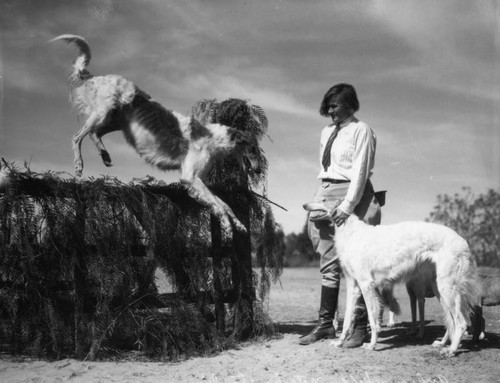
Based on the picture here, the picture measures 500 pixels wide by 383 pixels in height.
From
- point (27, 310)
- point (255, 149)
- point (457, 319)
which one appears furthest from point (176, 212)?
point (457, 319)

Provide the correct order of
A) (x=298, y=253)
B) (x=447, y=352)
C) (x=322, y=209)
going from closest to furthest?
1. (x=447, y=352)
2. (x=322, y=209)
3. (x=298, y=253)

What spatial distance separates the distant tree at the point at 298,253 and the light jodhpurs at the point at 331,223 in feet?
82.9

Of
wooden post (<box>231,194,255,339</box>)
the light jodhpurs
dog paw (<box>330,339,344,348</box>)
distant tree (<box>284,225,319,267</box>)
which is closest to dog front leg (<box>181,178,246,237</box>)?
wooden post (<box>231,194,255,339</box>)

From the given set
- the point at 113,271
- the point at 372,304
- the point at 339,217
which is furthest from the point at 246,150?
the point at 372,304

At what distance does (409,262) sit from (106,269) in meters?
3.37

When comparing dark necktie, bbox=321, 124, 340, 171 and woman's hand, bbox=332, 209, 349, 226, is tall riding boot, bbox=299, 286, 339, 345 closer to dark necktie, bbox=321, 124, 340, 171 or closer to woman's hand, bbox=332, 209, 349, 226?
woman's hand, bbox=332, 209, 349, 226

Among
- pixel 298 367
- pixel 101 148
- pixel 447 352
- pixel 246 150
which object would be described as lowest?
pixel 298 367

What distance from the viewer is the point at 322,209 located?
547 centimetres

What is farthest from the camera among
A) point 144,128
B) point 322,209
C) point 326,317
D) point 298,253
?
point 298,253

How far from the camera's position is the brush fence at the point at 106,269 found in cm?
491

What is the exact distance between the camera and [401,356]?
496 centimetres

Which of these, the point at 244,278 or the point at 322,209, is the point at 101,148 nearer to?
the point at 244,278

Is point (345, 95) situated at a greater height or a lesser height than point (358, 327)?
greater

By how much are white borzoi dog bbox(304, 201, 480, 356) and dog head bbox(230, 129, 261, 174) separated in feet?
4.67
